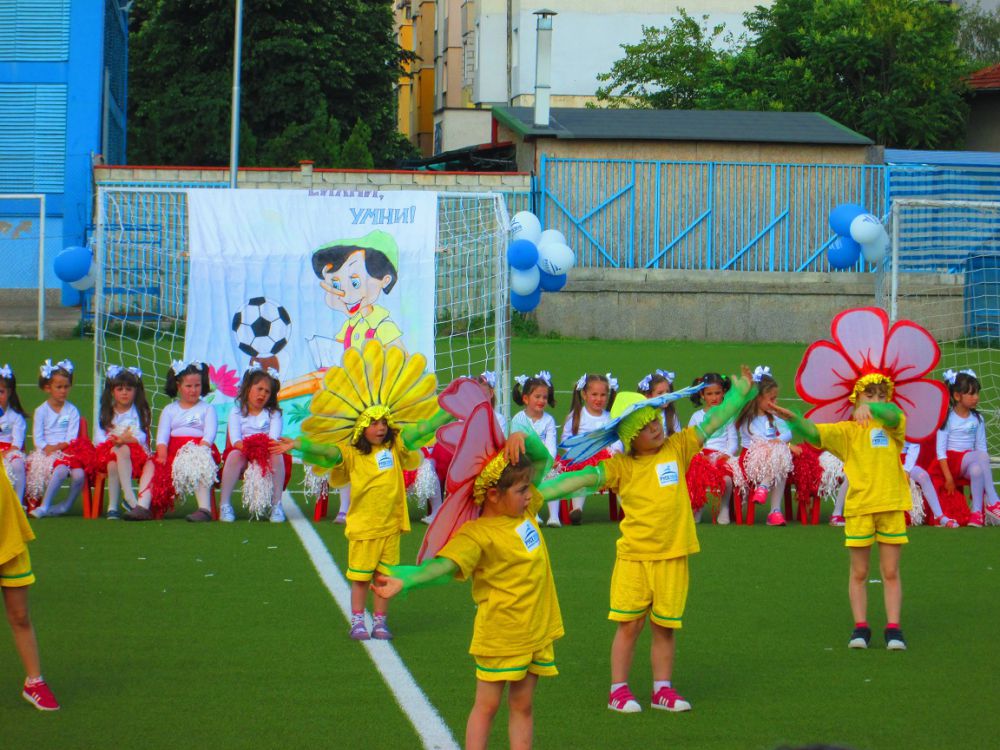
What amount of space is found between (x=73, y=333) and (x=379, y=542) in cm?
1746

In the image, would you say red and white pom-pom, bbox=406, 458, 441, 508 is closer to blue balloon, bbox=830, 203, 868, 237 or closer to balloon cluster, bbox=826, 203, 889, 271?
balloon cluster, bbox=826, 203, 889, 271

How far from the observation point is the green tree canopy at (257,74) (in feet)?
113

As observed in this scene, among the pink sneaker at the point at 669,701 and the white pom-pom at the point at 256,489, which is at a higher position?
the white pom-pom at the point at 256,489

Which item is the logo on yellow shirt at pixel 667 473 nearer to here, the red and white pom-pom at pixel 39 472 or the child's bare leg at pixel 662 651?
the child's bare leg at pixel 662 651

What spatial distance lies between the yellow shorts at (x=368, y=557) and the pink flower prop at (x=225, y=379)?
16.2 ft

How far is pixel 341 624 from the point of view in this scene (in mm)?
7352

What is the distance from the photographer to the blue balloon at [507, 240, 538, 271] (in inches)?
483

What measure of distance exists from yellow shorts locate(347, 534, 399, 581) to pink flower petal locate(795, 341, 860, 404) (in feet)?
7.40

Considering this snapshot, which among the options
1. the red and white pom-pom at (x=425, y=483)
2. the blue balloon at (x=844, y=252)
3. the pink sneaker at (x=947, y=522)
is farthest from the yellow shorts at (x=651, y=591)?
the blue balloon at (x=844, y=252)

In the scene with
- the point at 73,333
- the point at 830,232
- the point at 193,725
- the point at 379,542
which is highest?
the point at 830,232

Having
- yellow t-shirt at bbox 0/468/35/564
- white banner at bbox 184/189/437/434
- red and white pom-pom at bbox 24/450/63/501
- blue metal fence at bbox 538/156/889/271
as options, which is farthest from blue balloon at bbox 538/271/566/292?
blue metal fence at bbox 538/156/889/271

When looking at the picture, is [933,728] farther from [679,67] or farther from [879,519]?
[679,67]

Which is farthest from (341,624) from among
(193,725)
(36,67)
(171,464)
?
(36,67)

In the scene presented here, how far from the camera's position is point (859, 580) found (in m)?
6.89
